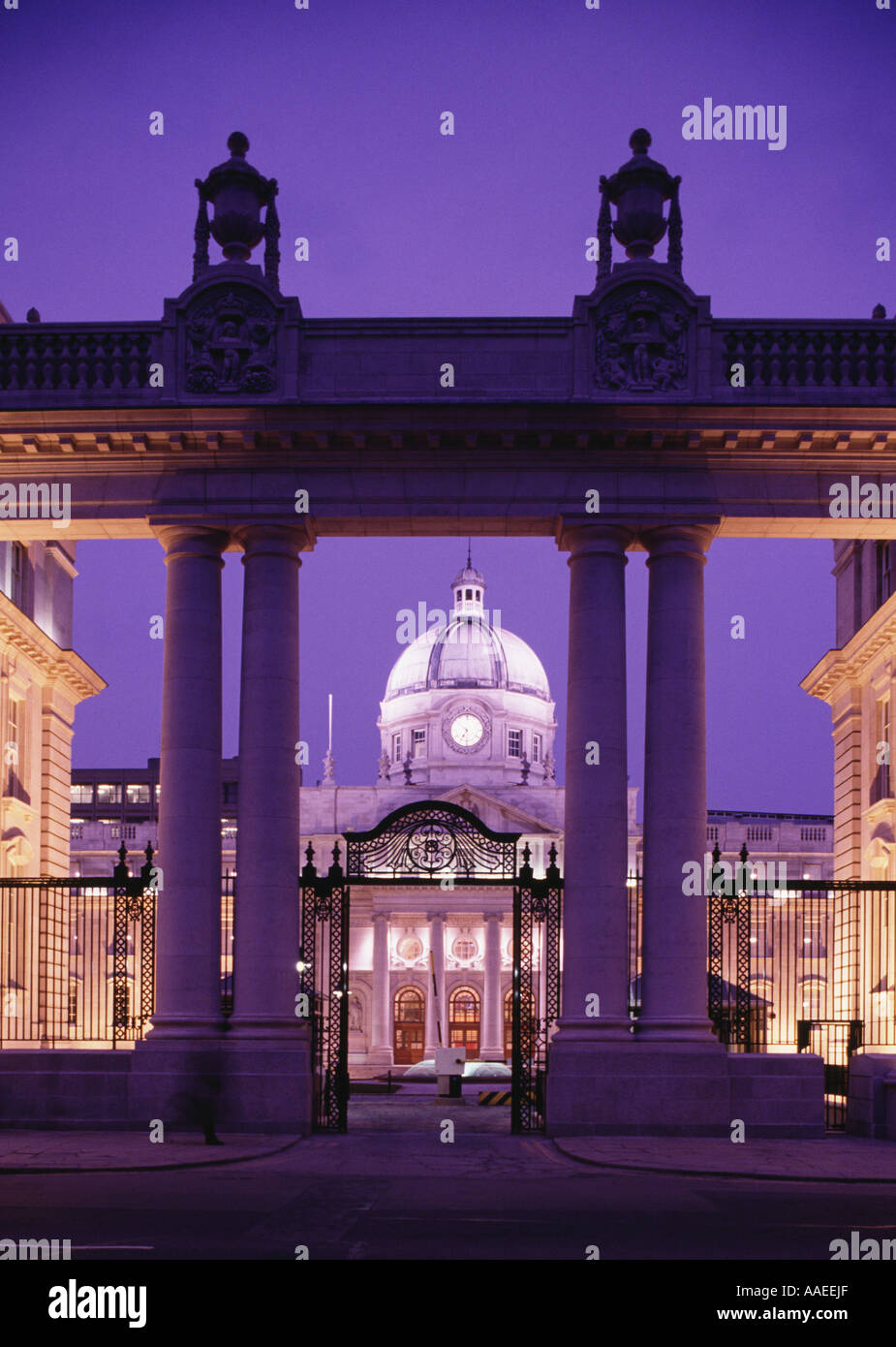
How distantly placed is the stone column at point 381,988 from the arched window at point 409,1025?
1036 millimetres

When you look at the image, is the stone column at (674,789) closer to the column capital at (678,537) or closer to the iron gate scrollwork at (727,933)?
the column capital at (678,537)

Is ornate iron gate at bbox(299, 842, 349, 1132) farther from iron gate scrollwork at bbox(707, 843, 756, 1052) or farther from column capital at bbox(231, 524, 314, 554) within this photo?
iron gate scrollwork at bbox(707, 843, 756, 1052)

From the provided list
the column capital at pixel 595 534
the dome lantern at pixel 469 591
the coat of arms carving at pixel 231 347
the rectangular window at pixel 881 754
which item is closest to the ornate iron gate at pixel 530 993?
the column capital at pixel 595 534

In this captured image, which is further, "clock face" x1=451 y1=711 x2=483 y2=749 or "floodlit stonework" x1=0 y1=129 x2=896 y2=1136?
"clock face" x1=451 y1=711 x2=483 y2=749

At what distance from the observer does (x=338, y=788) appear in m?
116

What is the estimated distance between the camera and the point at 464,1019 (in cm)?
11019

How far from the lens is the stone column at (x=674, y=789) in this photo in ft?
92.9

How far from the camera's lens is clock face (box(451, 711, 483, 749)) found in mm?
134625

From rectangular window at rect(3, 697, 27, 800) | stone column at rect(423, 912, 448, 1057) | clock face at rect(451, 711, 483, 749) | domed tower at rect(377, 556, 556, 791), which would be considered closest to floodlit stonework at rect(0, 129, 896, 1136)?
rectangular window at rect(3, 697, 27, 800)

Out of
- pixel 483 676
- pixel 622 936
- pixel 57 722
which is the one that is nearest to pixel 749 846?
pixel 483 676

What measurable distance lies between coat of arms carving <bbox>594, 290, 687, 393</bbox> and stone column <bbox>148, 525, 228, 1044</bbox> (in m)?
7.67

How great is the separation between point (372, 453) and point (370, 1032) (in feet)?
273

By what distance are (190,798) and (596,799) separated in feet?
23.4

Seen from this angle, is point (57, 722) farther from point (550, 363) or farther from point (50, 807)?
point (550, 363)
